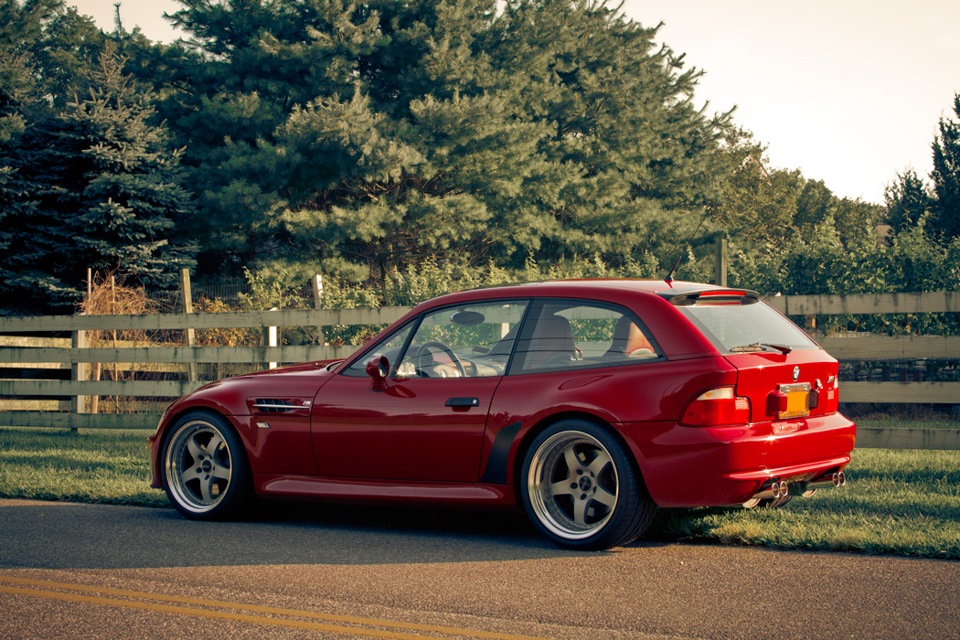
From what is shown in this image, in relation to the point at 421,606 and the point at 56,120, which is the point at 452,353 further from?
the point at 56,120

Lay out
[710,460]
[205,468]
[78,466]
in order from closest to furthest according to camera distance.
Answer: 1. [710,460]
2. [205,468]
3. [78,466]

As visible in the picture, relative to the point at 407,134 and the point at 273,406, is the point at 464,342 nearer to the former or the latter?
the point at 273,406

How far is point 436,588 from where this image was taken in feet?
18.3

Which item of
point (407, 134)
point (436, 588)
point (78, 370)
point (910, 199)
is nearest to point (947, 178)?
point (910, 199)

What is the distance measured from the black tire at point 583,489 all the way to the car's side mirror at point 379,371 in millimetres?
1191

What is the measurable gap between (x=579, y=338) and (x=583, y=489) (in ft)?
3.01

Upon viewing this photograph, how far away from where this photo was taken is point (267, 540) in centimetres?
704

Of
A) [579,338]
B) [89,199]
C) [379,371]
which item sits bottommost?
[379,371]

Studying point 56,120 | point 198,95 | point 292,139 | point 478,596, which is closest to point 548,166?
point 292,139

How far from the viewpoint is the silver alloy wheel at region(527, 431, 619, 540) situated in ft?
21.0

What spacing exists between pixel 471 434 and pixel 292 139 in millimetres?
25737

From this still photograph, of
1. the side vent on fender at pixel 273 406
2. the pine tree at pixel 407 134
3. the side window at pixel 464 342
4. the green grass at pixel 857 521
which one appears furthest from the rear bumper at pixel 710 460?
the pine tree at pixel 407 134

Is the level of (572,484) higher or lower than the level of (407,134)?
lower

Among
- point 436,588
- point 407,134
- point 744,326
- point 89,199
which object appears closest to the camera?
point 436,588
